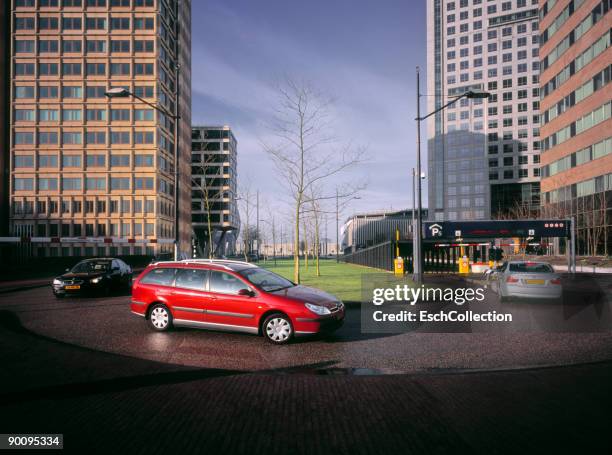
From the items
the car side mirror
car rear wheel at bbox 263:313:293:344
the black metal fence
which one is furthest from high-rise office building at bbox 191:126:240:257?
car rear wheel at bbox 263:313:293:344

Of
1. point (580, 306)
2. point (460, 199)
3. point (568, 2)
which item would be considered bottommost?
point (580, 306)

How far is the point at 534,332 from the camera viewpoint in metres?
9.44

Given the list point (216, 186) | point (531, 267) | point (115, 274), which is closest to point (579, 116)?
point (531, 267)

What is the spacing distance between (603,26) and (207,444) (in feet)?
174

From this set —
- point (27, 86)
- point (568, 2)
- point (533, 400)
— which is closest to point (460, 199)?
point (568, 2)

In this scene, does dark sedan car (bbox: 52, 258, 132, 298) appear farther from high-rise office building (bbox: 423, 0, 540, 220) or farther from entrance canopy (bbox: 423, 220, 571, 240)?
high-rise office building (bbox: 423, 0, 540, 220)

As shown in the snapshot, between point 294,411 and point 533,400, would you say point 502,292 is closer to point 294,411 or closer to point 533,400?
point 533,400

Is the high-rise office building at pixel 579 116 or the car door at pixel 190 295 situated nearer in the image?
the car door at pixel 190 295

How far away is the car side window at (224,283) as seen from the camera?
8.67m

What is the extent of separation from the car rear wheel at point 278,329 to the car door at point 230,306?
0.83 ft

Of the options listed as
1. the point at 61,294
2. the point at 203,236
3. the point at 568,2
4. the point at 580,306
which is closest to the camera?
the point at 580,306

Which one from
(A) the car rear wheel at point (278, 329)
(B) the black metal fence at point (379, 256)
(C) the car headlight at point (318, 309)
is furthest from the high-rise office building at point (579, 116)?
(A) the car rear wheel at point (278, 329)

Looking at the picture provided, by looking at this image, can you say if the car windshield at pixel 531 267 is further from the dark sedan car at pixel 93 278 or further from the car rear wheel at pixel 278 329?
the dark sedan car at pixel 93 278

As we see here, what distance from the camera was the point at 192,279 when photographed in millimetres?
9148
